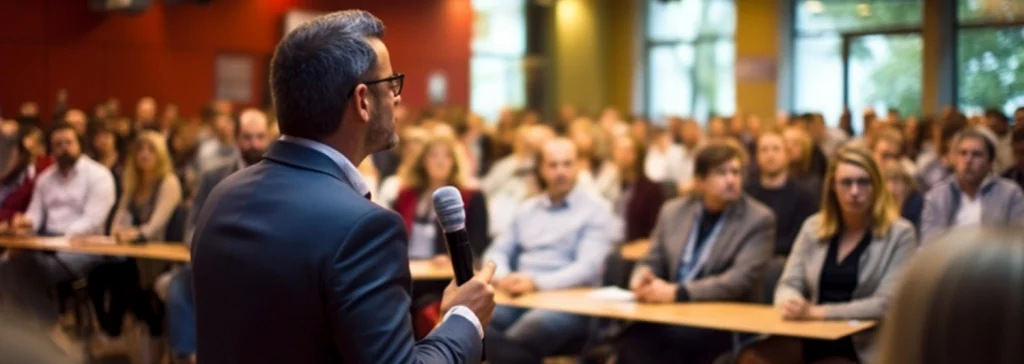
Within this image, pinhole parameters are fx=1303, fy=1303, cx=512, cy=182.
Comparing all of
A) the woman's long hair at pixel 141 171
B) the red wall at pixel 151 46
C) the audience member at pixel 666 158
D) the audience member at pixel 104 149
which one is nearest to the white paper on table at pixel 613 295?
the woman's long hair at pixel 141 171

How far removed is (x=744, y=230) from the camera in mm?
5566

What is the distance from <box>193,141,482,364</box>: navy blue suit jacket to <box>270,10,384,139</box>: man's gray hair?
0.17 feet

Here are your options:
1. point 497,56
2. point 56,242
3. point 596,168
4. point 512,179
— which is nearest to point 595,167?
point 596,168

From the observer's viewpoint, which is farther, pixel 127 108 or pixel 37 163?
pixel 127 108

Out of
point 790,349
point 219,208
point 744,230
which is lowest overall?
point 790,349

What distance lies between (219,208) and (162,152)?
603 centimetres

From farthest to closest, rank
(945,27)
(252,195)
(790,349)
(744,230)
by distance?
(945,27)
(744,230)
(790,349)
(252,195)

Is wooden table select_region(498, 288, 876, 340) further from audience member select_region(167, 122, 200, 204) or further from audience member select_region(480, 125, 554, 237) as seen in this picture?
audience member select_region(167, 122, 200, 204)

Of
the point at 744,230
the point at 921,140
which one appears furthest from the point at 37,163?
the point at 921,140

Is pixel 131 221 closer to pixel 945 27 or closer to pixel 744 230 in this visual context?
A: pixel 744 230

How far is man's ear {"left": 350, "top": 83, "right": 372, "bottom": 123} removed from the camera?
2.01m

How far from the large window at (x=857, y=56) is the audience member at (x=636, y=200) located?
23.6 ft

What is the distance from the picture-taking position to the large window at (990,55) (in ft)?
28.1

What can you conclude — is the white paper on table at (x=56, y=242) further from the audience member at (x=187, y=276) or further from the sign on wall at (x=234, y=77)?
the sign on wall at (x=234, y=77)
